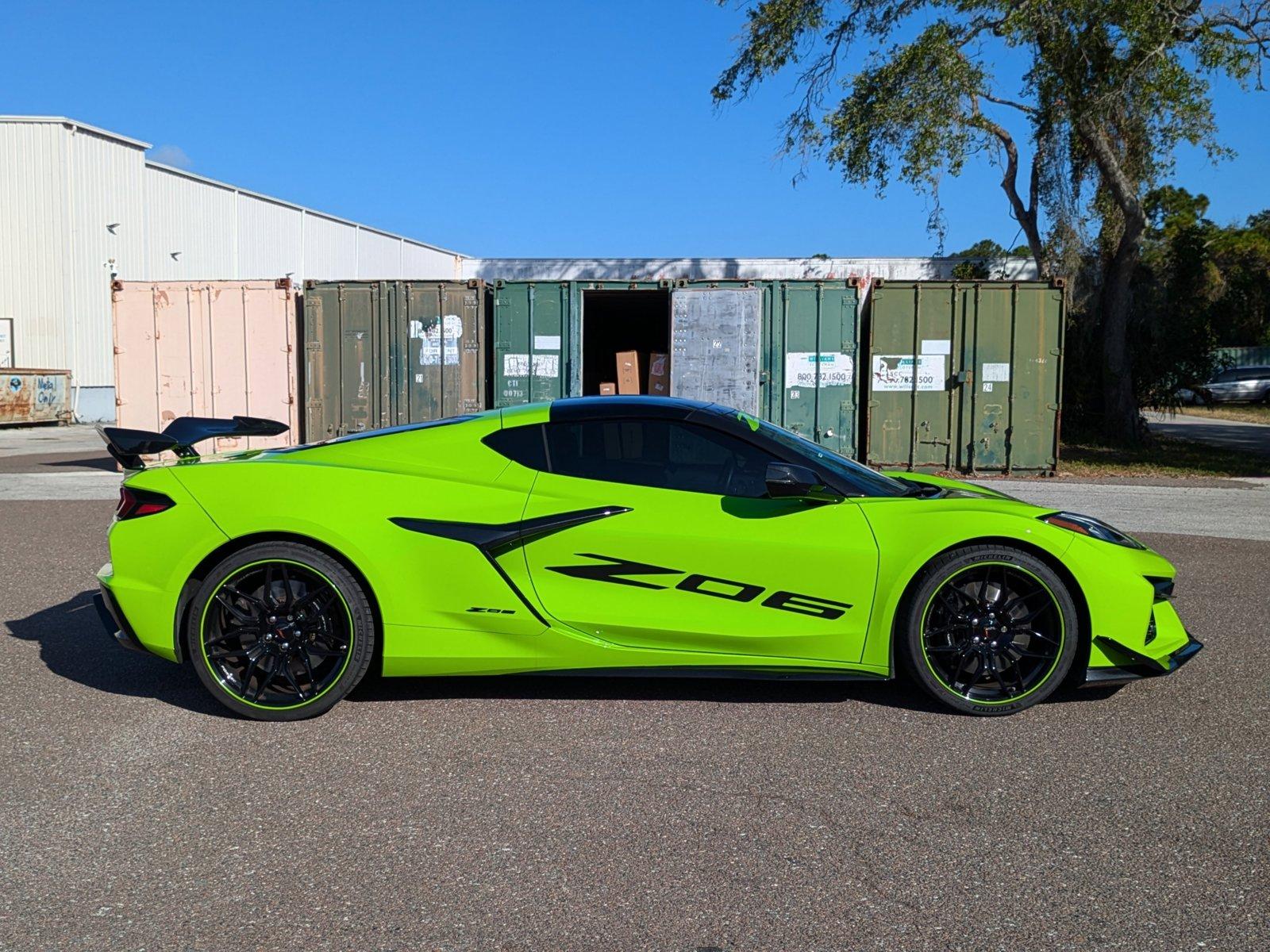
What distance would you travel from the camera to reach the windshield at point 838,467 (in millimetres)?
4609

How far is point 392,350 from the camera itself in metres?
15.9

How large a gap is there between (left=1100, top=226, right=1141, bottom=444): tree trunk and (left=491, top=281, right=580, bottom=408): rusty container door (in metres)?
11.5

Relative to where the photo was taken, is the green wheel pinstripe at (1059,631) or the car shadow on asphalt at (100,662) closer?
the green wheel pinstripe at (1059,631)

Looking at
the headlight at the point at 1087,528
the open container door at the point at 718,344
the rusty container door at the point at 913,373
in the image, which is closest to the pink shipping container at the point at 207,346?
the open container door at the point at 718,344

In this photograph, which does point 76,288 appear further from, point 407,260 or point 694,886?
point 694,886

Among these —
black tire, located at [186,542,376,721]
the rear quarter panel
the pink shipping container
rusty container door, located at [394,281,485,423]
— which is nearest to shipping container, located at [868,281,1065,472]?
rusty container door, located at [394,281,485,423]

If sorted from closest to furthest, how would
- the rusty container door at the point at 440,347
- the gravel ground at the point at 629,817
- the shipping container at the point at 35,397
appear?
the gravel ground at the point at 629,817 < the rusty container door at the point at 440,347 < the shipping container at the point at 35,397

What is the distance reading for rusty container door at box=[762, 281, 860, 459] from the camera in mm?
15312

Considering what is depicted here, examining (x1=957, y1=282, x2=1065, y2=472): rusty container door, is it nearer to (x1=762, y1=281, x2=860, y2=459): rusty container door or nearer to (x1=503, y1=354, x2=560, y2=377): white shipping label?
(x1=762, y1=281, x2=860, y2=459): rusty container door

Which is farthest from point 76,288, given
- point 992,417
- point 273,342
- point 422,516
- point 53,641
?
point 422,516

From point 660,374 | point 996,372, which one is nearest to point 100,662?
point 660,374

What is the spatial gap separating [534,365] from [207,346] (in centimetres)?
500

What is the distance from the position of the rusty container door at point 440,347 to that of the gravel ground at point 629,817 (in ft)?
35.8

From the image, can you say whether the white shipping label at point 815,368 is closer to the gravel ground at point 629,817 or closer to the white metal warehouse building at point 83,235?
the gravel ground at point 629,817
